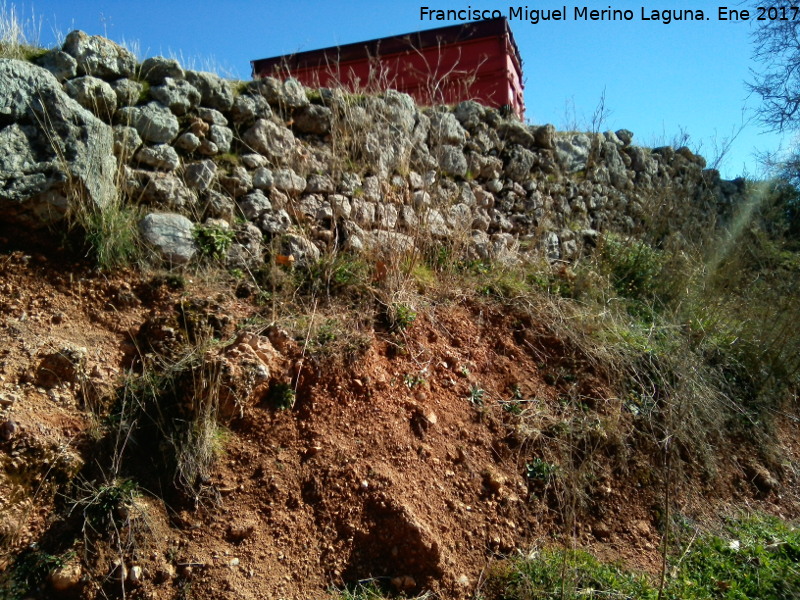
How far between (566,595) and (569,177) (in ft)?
15.9

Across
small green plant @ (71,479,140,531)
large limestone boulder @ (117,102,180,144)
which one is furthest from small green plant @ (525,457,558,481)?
large limestone boulder @ (117,102,180,144)

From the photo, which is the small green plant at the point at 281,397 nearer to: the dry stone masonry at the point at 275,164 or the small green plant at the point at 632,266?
the dry stone masonry at the point at 275,164

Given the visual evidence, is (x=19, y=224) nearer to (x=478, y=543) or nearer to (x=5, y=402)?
(x=5, y=402)

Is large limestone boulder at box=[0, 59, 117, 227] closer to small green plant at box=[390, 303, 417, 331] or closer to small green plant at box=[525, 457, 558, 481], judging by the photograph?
small green plant at box=[390, 303, 417, 331]

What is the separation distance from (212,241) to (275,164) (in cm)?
97

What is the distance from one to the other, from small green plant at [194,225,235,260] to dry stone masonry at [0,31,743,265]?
0.07 m

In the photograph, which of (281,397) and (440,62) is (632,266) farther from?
(281,397)

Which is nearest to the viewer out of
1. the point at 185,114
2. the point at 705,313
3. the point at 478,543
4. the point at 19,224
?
the point at 478,543

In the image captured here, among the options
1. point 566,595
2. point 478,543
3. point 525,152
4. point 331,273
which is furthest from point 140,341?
point 525,152

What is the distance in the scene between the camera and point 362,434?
141 inches

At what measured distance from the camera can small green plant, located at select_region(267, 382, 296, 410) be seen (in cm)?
358

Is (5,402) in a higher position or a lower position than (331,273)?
lower

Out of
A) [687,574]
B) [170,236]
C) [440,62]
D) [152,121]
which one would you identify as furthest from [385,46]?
[687,574]

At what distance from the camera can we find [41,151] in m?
3.81
